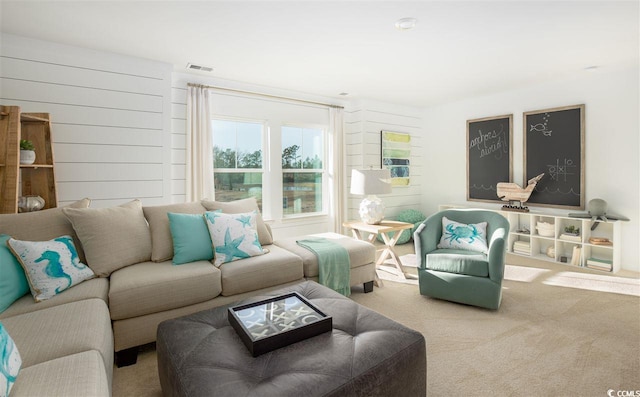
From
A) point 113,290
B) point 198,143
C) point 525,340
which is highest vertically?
point 198,143

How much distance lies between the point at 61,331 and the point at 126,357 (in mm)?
649

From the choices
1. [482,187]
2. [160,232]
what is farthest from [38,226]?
[482,187]

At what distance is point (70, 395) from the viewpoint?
1110 mm

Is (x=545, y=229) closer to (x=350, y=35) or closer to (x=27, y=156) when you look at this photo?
(x=350, y=35)

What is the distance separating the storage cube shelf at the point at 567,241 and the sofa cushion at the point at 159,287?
3.92 meters

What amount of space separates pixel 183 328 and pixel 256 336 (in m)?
0.44

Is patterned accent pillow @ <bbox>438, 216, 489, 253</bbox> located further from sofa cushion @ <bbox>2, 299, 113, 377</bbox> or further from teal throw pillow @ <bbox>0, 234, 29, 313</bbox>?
teal throw pillow @ <bbox>0, 234, 29, 313</bbox>

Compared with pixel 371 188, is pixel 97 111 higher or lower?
higher

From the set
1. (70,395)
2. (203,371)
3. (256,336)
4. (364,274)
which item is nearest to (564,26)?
(364,274)

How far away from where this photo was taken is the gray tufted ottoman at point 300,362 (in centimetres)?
124

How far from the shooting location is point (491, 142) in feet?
16.8

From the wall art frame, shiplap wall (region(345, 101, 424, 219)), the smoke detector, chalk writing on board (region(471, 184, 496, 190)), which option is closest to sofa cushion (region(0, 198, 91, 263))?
the smoke detector

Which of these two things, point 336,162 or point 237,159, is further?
point 336,162

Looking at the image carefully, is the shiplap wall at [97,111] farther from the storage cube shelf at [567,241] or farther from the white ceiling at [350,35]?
the storage cube shelf at [567,241]
